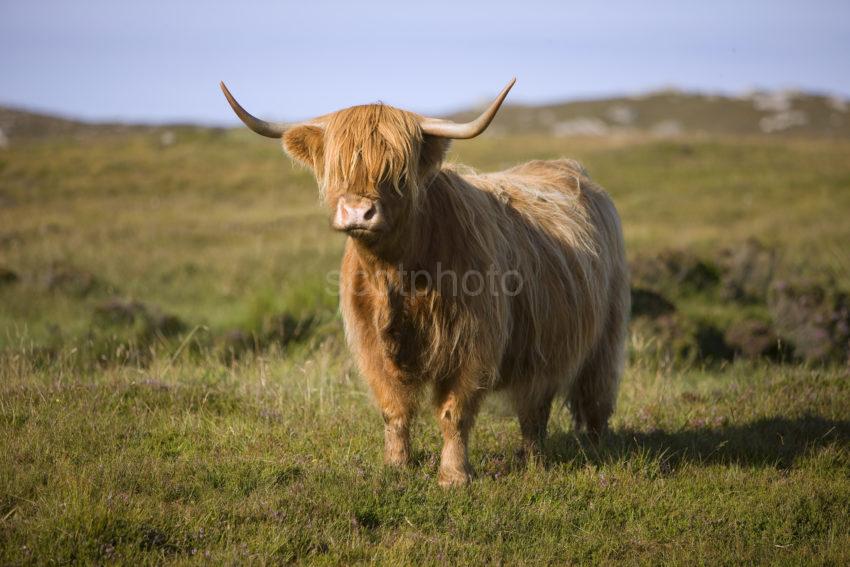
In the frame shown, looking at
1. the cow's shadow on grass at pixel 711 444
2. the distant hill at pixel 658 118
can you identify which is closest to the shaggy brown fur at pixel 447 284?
the cow's shadow on grass at pixel 711 444

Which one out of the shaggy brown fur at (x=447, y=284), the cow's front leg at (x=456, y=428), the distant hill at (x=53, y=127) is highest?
the distant hill at (x=53, y=127)

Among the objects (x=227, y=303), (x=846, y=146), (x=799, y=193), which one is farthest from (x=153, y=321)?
(x=846, y=146)

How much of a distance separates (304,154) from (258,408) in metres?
1.83

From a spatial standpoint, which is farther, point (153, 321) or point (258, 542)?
point (153, 321)

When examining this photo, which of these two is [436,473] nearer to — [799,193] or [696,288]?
[696,288]

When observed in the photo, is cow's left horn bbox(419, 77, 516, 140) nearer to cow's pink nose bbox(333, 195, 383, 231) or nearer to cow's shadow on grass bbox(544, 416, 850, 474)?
cow's pink nose bbox(333, 195, 383, 231)

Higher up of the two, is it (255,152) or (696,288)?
(255,152)

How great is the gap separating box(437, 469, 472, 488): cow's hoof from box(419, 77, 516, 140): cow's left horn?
5.73 feet

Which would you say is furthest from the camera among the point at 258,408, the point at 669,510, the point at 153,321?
the point at 153,321

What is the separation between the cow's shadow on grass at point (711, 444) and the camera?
15.1 ft

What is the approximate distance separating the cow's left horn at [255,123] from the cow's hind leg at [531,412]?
2.01 meters

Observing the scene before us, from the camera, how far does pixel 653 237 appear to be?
18.2m

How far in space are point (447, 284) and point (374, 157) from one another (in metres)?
0.77

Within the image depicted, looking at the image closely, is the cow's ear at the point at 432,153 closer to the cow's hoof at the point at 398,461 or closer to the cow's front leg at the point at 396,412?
the cow's front leg at the point at 396,412
